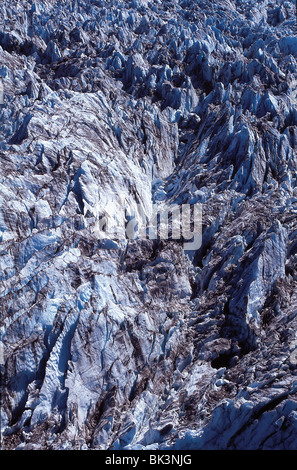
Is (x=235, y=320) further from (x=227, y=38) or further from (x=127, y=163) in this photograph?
(x=227, y=38)

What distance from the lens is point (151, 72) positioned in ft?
175

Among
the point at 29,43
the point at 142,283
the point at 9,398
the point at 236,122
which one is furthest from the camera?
the point at 29,43

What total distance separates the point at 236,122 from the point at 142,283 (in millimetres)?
22762

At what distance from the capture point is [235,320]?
24531 millimetres

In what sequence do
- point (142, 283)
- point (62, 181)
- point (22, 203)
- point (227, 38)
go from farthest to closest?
point (227, 38) < point (62, 181) < point (22, 203) < point (142, 283)

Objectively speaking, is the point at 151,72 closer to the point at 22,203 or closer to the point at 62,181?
the point at 62,181

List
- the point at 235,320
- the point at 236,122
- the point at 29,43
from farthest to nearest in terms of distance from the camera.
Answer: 1. the point at 29,43
2. the point at 236,122
3. the point at 235,320

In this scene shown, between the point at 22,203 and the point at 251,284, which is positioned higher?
the point at 22,203

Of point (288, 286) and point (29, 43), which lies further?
point (29, 43)

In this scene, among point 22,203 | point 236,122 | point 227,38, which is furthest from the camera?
point 227,38

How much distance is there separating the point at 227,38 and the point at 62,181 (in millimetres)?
46593

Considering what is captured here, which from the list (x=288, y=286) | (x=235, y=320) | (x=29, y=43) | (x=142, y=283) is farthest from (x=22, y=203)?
(x=29, y=43)
